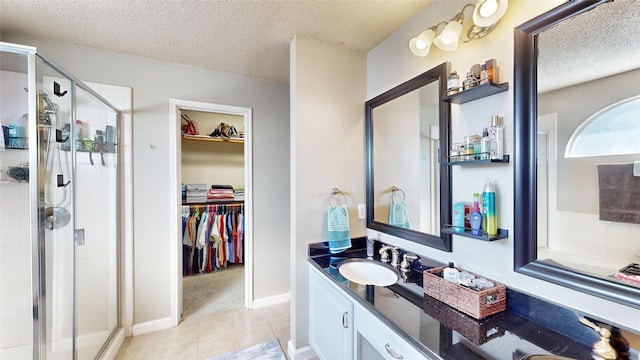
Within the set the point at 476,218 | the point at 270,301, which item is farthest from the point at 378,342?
the point at 270,301

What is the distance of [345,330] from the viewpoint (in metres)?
1.33

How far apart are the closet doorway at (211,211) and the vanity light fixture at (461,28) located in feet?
5.83

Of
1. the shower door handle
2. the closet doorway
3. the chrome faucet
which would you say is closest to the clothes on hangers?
the closet doorway

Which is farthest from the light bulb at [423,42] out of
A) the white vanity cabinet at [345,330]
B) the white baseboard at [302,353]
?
the white baseboard at [302,353]

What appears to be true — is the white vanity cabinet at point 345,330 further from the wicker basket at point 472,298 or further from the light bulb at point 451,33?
the light bulb at point 451,33

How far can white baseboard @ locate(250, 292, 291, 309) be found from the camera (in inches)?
101

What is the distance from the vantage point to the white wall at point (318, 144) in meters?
1.78

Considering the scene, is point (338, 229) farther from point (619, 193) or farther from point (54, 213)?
point (54, 213)

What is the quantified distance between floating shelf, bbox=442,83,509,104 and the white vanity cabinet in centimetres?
111

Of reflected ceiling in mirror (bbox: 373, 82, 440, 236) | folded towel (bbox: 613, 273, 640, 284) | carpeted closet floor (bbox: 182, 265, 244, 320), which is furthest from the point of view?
carpeted closet floor (bbox: 182, 265, 244, 320)

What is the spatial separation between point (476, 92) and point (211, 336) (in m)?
2.64

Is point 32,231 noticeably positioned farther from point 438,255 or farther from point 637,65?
point 637,65

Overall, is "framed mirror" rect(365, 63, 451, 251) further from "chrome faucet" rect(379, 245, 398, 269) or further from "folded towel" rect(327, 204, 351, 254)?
"folded towel" rect(327, 204, 351, 254)

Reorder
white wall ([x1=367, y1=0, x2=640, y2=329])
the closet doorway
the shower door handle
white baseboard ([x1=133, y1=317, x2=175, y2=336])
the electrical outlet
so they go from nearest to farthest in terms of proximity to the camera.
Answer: white wall ([x1=367, y1=0, x2=640, y2=329])
the shower door handle
the electrical outlet
white baseboard ([x1=133, y1=317, x2=175, y2=336])
the closet doorway
